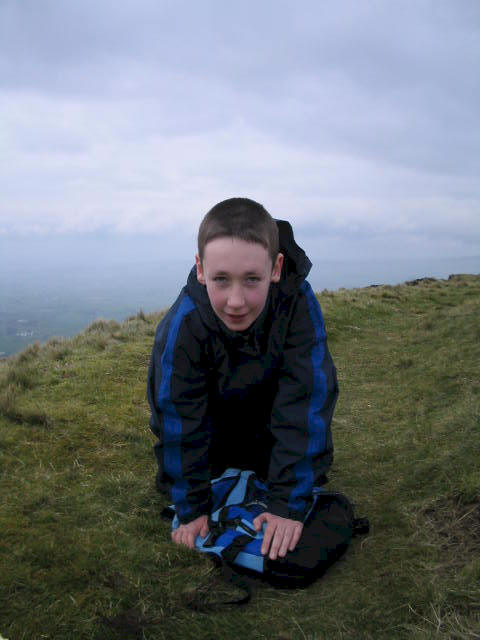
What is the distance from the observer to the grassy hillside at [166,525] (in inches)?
107

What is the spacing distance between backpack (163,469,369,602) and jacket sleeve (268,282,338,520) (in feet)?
0.50

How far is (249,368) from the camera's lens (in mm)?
3709

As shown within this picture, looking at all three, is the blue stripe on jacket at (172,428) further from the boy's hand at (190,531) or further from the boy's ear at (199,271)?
the boy's ear at (199,271)

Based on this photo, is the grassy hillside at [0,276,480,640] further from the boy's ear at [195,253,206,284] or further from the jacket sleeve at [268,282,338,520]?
the boy's ear at [195,253,206,284]

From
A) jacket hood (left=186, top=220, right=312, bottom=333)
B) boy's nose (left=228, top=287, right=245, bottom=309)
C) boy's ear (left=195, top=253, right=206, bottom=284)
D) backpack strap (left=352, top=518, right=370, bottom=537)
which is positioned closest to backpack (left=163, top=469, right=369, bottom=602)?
backpack strap (left=352, top=518, right=370, bottom=537)

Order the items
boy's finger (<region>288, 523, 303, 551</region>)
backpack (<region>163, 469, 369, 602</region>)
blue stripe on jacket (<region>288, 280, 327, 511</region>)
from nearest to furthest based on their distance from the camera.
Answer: backpack (<region>163, 469, 369, 602</region>) → boy's finger (<region>288, 523, 303, 551</region>) → blue stripe on jacket (<region>288, 280, 327, 511</region>)

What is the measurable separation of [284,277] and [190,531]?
178 cm

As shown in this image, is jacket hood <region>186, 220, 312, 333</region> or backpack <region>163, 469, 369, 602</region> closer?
backpack <region>163, 469, 369, 602</region>

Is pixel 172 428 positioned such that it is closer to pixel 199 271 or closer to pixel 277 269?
pixel 199 271

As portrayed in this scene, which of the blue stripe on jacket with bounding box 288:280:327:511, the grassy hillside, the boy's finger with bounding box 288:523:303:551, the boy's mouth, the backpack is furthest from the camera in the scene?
the blue stripe on jacket with bounding box 288:280:327:511

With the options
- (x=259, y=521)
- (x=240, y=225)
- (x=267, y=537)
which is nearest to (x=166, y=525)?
(x=259, y=521)

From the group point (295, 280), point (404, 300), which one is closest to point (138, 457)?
point (295, 280)

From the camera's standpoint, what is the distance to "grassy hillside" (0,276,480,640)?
8.95ft

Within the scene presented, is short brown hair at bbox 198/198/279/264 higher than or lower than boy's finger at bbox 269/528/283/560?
higher
